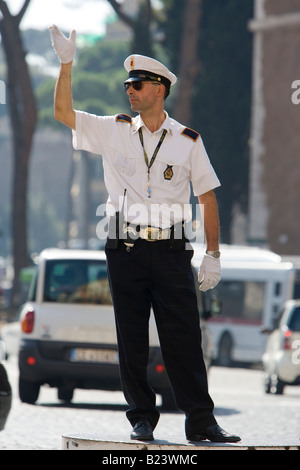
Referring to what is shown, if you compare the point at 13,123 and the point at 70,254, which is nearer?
the point at 70,254

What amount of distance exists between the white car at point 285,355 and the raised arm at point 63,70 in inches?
556

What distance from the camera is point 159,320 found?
648 cm

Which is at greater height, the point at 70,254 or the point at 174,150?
the point at 174,150

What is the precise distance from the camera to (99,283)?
14.1 metres

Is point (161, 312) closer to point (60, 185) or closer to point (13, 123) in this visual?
point (13, 123)

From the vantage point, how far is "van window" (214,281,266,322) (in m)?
32.5

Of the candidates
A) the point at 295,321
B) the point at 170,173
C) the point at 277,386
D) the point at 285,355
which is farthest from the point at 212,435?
the point at 295,321

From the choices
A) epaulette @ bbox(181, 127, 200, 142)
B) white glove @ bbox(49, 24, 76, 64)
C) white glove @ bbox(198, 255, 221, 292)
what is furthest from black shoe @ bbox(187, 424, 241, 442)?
white glove @ bbox(49, 24, 76, 64)

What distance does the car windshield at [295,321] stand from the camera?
21.0m

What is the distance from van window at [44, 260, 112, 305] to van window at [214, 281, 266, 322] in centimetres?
1836

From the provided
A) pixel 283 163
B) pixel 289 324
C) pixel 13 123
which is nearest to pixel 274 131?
pixel 283 163

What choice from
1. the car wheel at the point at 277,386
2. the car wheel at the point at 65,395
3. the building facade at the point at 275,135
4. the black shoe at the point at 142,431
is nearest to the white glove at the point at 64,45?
the black shoe at the point at 142,431

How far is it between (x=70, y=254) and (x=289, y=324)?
750 centimetres
